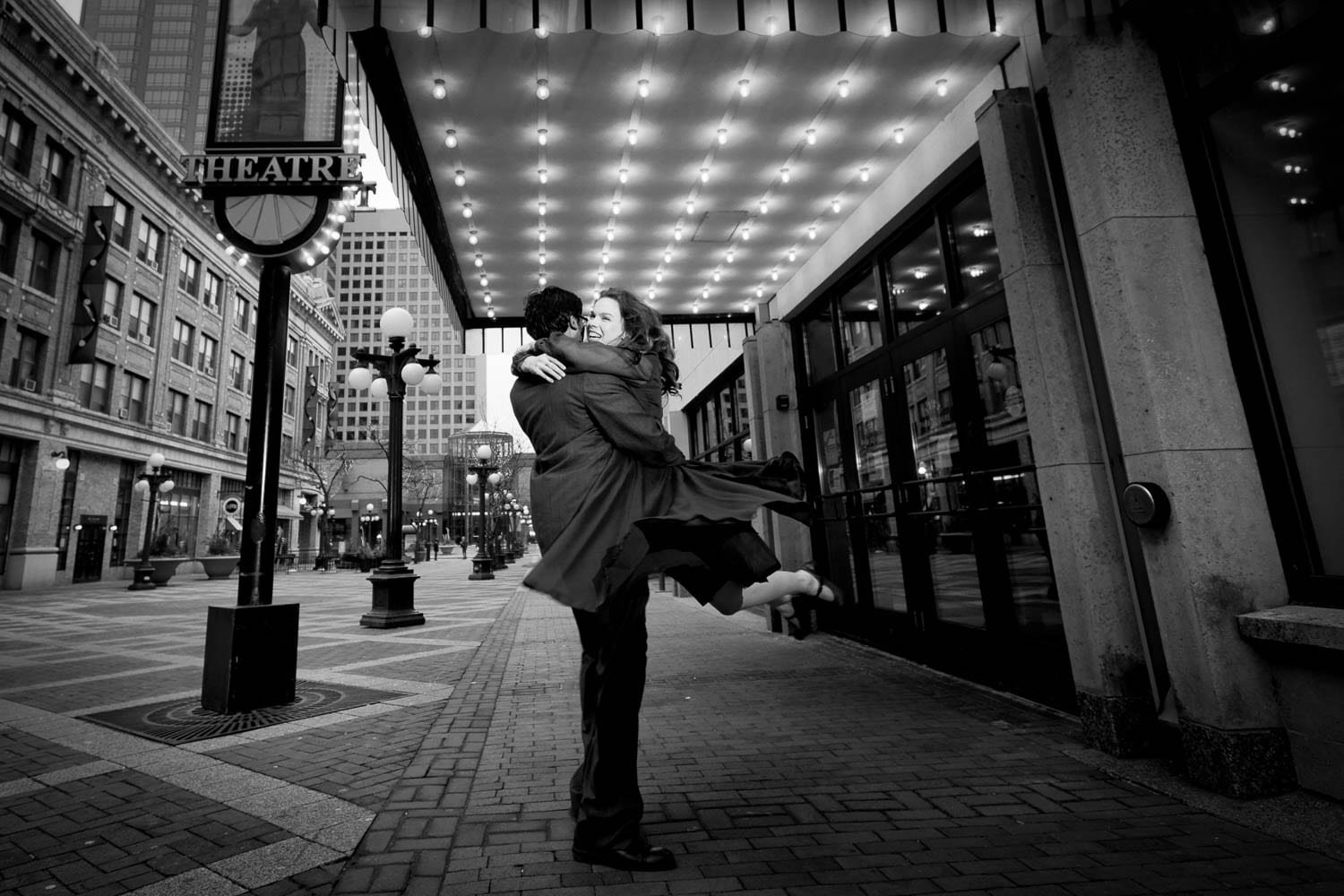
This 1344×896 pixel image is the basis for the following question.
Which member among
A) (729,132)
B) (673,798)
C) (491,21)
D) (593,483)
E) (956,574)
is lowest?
(673,798)

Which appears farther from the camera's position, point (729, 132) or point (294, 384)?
point (294, 384)

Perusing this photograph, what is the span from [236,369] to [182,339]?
5.61m

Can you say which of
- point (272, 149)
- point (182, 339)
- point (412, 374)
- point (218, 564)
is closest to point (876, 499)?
point (272, 149)

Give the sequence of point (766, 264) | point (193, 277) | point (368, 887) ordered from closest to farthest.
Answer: point (368, 887), point (766, 264), point (193, 277)

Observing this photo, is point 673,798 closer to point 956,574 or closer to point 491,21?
point 956,574

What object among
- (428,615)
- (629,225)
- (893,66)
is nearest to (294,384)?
(428,615)

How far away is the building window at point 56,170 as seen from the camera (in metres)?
25.8

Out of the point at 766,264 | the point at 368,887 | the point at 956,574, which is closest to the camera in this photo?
the point at 368,887

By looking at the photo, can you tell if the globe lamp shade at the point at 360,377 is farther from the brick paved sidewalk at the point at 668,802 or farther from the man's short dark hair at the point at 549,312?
the man's short dark hair at the point at 549,312

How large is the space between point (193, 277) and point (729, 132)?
41.6 m

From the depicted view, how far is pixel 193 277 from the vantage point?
37.0 m

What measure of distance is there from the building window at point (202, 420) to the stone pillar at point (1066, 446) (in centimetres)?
4337

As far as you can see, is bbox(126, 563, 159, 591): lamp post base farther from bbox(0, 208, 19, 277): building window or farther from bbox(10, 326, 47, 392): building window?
bbox(0, 208, 19, 277): building window

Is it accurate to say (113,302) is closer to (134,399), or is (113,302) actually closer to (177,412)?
(134,399)
